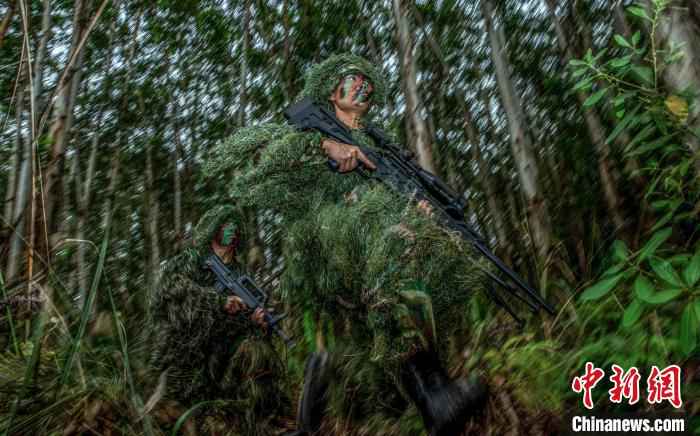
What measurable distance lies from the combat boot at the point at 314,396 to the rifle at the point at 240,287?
0.37 meters

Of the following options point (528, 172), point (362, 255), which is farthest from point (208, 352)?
point (528, 172)

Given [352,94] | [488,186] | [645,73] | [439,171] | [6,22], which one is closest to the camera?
[6,22]

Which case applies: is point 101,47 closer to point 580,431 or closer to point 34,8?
point 34,8

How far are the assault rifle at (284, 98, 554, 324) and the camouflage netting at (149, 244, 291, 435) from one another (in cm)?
85

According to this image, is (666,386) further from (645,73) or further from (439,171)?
→ (439,171)

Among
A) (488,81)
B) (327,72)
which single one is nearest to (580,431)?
(327,72)

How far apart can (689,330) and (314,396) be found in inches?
49.1

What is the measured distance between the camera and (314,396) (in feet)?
6.35

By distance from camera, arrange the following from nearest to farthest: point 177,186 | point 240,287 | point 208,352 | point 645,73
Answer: point 645,73, point 208,352, point 240,287, point 177,186

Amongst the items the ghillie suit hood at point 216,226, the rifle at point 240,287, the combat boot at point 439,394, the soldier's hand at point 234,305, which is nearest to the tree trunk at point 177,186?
the ghillie suit hood at point 216,226

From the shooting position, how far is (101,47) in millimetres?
4832

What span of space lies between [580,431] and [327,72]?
1.57 m

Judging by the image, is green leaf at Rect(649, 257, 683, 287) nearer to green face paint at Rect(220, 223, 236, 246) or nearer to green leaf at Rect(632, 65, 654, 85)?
green leaf at Rect(632, 65, 654, 85)

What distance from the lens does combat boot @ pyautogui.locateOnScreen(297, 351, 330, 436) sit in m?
1.92
